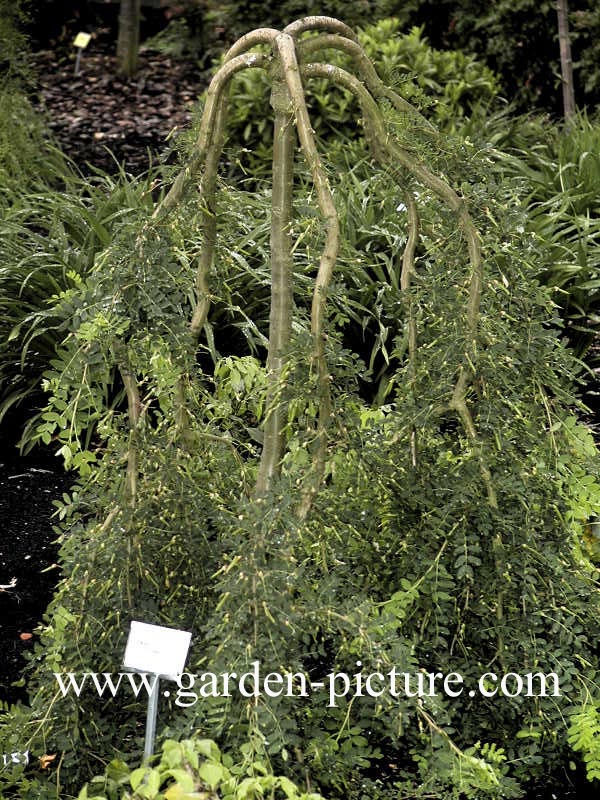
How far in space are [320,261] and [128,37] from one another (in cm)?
792

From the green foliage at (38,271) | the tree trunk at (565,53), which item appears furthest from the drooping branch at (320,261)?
the tree trunk at (565,53)

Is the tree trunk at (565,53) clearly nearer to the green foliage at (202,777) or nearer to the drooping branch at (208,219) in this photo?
the drooping branch at (208,219)

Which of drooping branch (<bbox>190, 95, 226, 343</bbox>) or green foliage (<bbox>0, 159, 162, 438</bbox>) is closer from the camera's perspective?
drooping branch (<bbox>190, 95, 226, 343</bbox>)

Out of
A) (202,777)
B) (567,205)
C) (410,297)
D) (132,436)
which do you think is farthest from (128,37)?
(202,777)

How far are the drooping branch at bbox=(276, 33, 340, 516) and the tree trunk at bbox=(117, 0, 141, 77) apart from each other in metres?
7.71

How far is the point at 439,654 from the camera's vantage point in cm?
243

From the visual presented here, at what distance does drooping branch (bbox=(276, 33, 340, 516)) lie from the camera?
2.12 metres

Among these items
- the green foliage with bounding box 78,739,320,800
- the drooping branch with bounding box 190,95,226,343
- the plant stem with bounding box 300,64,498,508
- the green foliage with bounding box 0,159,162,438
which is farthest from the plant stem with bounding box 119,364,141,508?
the green foliage with bounding box 0,159,162,438

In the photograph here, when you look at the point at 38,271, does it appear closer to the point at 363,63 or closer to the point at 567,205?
the point at 567,205

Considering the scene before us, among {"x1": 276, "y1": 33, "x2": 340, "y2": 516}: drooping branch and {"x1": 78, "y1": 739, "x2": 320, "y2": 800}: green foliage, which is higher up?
{"x1": 276, "y1": 33, "x2": 340, "y2": 516}: drooping branch

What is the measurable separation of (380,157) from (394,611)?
3.03ft

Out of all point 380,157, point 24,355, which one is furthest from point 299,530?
point 24,355

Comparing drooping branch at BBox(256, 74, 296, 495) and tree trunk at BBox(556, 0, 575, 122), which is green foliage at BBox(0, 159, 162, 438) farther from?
tree trunk at BBox(556, 0, 575, 122)

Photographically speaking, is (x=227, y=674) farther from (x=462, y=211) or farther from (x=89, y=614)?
(x=462, y=211)
